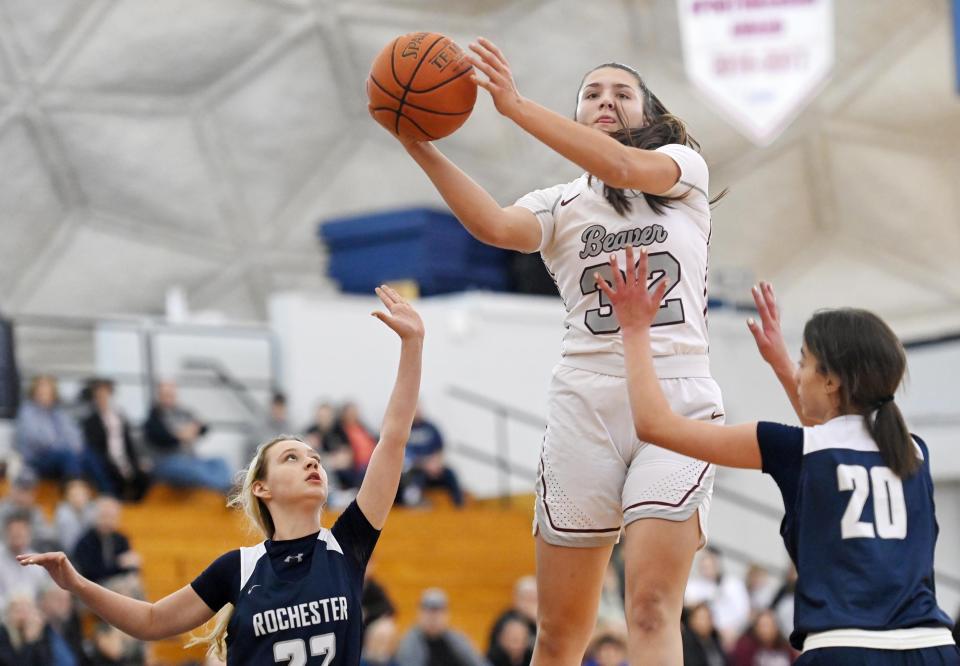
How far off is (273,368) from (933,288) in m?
9.67

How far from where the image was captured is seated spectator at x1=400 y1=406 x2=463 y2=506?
15.6 meters

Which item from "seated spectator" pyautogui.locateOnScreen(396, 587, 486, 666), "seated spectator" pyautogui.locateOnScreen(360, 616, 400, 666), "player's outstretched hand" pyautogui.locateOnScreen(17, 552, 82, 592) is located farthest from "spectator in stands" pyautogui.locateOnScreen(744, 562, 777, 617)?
"player's outstretched hand" pyautogui.locateOnScreen(17, 552, 82, 592)

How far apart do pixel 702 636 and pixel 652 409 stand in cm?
791

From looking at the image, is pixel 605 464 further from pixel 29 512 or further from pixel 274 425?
pixel 274 425

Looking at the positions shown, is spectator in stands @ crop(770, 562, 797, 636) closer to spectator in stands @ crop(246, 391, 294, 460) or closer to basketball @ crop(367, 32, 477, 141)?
spectator in stands @ crop(246, 391, 294, 460)

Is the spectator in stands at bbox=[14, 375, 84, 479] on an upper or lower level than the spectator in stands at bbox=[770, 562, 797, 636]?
upper

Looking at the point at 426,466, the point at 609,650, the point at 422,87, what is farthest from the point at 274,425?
the point at 422,87

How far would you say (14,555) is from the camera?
35.1ft

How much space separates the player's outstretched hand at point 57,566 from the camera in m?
4.64

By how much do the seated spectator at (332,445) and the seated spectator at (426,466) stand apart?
82 cm

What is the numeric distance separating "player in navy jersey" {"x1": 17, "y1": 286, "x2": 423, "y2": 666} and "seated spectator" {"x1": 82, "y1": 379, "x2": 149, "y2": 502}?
858cm

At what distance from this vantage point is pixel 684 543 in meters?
4.83

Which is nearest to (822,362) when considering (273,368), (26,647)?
(26,647)

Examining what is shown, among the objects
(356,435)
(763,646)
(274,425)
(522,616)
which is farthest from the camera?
(274,425)
